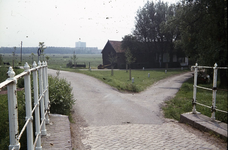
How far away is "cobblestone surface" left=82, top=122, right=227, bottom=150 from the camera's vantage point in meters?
4.88

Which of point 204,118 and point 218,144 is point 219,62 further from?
point 218,144

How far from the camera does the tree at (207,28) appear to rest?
1227cm

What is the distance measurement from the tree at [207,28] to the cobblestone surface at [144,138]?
7.33 meters

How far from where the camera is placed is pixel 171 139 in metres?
5.33

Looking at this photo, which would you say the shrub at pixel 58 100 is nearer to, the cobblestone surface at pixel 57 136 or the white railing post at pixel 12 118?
the cobblestone surface at pixel 57 136

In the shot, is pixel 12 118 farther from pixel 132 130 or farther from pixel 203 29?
pixel 203 29

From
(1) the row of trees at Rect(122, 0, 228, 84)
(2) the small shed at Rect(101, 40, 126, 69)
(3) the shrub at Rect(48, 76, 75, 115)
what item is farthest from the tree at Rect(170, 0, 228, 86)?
(2) the small shed at Rect(101, 40, 126, 69)

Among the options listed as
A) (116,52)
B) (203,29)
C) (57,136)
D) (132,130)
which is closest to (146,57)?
(116,52)

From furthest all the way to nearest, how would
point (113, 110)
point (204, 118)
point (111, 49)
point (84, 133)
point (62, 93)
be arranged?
1. point (111, 49)
2. point (113, 110)
3. point (62, 93)
4. point (204, 118)
5. point (84, 133)

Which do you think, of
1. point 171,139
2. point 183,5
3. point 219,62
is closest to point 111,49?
point 183,5

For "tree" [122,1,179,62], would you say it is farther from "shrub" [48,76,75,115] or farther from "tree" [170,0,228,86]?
"shrub" [48,76,75,115]

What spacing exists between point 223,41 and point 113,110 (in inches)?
358

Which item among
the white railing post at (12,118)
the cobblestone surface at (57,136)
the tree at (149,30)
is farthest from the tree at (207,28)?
the tree at (149,30)

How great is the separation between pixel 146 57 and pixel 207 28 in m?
32.7
